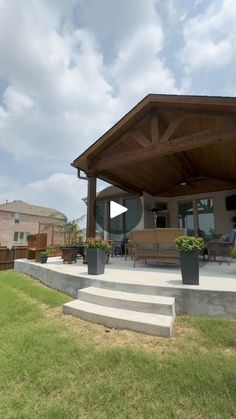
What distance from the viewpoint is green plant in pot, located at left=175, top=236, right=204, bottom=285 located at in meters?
3.87

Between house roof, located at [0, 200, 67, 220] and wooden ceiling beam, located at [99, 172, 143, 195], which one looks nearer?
wooden ceiling beam, located at [99, 172, 143, 195]

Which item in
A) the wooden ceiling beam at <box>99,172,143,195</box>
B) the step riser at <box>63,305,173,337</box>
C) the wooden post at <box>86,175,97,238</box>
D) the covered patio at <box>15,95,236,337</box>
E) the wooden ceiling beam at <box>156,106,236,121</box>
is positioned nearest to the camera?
the step riser at <box>63,305,173,337</box>

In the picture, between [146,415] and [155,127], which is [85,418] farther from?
[155,127]

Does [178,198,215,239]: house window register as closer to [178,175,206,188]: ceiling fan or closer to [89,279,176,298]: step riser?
[178,175,206,188]: ceiling fan

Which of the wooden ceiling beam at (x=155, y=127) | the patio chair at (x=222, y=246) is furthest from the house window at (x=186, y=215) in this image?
the wooden ceiling beam at (x=155, y=127)

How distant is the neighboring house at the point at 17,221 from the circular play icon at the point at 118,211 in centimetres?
1213

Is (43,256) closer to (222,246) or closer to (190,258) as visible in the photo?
(190,258)

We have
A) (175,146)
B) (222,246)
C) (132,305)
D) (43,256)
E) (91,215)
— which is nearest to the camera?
(132,305)

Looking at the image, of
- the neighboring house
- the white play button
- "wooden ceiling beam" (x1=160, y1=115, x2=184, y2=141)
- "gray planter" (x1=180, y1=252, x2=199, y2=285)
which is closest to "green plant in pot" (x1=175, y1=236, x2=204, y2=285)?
"gray planter" (x1=180, y1=252, x2=199, y2=285)

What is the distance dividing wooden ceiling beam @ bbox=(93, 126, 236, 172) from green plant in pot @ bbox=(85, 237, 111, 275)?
2688mm

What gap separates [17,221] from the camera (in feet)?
90.1

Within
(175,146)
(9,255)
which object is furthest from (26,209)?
(175,146)

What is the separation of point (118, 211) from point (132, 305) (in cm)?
950

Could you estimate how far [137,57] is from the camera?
719cm
